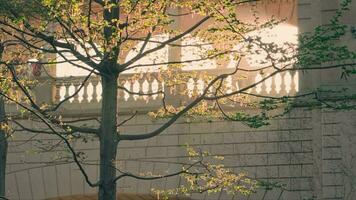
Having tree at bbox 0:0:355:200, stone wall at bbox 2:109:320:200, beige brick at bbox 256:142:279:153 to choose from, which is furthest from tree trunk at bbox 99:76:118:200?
beige brick at bbox 256:142:279:153

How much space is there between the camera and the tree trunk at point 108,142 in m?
12.2

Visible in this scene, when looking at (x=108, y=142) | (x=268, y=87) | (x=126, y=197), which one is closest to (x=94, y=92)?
(x=126, y=197)

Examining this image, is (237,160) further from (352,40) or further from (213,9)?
(213,9)

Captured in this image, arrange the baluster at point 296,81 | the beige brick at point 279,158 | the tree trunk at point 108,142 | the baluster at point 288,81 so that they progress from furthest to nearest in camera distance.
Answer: the baluster at point 288,81, the baluster at point 296,81, the beige brick at point 279,158, the tree trunk at point 108,142

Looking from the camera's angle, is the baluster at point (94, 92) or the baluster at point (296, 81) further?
the baluster at point (94, 92)

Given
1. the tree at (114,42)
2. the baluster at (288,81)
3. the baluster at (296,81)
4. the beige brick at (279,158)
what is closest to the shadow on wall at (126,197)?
the beige brick at (279,158)

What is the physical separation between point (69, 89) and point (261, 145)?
5039 millimetres

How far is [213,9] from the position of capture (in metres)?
11.9

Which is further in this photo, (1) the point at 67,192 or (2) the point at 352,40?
(1) the point at 67,192

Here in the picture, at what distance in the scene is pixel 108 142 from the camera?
12.4 m

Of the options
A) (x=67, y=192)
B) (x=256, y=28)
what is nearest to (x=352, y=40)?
(x=256, y=28)

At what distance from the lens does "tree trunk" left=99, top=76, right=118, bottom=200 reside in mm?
12188

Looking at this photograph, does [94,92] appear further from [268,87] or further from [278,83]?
[278,83]

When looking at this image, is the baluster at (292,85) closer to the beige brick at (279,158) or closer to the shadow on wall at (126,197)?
the beige brick at (279,158)
